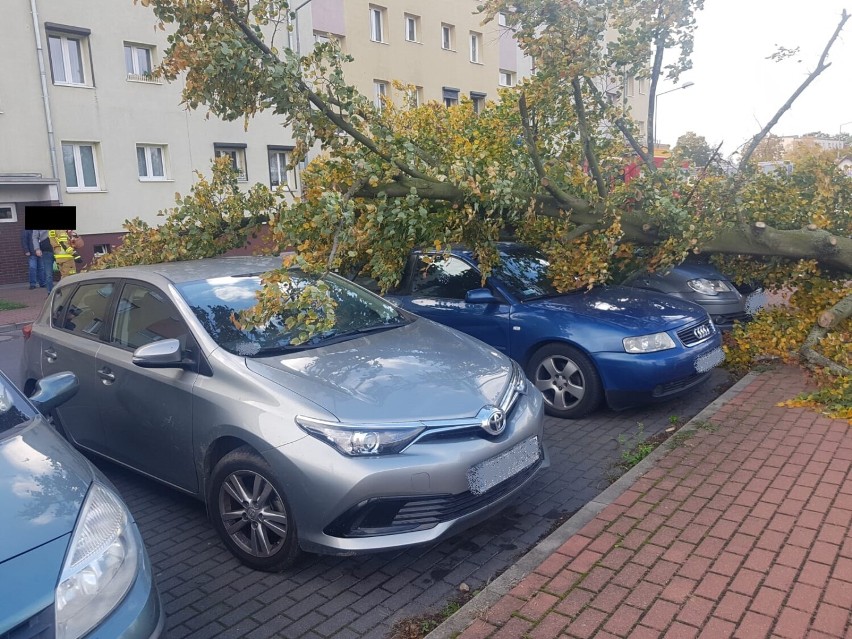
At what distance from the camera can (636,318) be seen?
5.71 metres

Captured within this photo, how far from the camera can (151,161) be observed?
2098 centimetres

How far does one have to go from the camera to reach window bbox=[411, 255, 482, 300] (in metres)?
6.41

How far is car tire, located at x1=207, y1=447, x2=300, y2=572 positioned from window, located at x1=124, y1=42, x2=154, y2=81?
763 inches

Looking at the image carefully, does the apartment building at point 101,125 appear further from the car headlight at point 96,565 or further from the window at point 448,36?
the car headlight at point 96,565

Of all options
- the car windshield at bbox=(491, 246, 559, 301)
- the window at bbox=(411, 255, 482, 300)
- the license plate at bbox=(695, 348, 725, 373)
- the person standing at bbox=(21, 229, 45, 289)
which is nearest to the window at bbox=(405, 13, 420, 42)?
the person standing at bbox=(21, 229, 45, 289)

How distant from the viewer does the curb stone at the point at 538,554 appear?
9.99 ft

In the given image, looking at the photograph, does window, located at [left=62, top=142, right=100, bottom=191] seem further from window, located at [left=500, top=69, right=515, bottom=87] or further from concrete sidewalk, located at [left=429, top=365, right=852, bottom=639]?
window, located at [left=500, top=69, right=515, bottom=87]

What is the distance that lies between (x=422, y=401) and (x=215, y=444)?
3.78 ft

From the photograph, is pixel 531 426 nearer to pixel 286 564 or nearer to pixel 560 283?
pixel 286 564

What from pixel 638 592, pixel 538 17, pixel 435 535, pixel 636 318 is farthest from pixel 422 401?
pixel 538 17

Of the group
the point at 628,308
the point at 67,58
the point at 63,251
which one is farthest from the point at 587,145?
the point at 67,58

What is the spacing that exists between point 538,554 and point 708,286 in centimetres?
565

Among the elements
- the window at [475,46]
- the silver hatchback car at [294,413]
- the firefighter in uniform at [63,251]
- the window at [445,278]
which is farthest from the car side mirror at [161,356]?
the window at [475,46]

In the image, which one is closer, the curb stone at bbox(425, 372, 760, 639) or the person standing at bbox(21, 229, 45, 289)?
the curb stone at bbox(425, 372, 760, 639)
